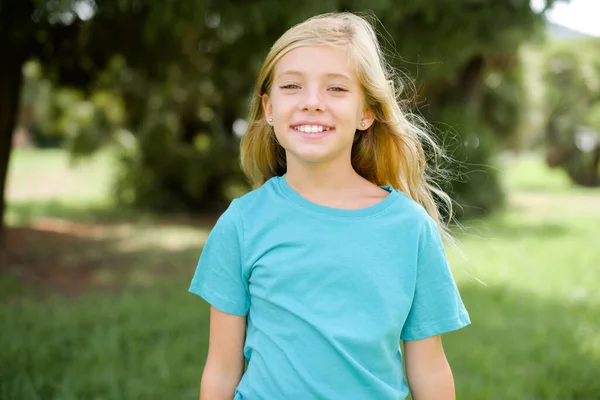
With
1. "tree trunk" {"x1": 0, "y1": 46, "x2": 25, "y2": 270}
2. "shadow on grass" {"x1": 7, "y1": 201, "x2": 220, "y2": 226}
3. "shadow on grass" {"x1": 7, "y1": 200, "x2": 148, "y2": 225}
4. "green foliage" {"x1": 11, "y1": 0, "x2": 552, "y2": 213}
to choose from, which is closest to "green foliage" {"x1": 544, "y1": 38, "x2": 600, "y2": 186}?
"green foliage" {"x1": 11, "y1": 0, "x2": 552, "y2": 213}

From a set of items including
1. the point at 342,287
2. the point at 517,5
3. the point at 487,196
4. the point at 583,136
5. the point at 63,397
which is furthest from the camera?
the point at 583,136

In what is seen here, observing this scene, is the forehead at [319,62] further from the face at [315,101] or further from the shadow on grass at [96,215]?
the shadow on grass at [96,215]

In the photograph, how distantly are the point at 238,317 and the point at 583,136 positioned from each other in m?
26.0

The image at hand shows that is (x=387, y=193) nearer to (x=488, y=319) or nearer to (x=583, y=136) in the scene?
(x=488, y=319)

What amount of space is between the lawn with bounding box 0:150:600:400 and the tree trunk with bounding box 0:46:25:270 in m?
1.06

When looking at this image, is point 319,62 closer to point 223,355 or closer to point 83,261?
point 223,355

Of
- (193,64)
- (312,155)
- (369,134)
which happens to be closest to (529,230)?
(193,64)

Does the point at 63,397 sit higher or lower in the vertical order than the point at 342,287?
lower

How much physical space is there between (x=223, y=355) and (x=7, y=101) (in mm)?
6340

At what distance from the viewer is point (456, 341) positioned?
505cm

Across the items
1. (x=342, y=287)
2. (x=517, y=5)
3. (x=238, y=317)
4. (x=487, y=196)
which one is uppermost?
(x=517, y=5)

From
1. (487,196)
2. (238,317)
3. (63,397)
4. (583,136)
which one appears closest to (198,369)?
(63,397)

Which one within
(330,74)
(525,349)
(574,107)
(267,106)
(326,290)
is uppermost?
(330,74)

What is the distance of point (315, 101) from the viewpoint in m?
1.70
